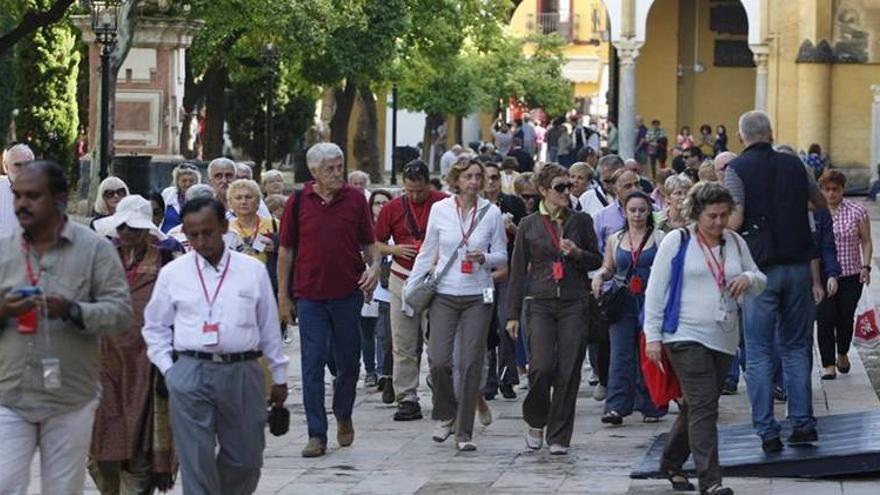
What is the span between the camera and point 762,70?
5391cm

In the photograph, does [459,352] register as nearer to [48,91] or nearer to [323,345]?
[323,345]

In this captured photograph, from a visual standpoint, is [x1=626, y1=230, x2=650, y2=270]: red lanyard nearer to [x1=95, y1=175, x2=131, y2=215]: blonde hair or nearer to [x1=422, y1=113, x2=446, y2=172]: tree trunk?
[x1=95, y1=175, x2=131, y2=215]: blonde hair

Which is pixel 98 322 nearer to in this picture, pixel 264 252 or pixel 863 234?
pixel 264 252

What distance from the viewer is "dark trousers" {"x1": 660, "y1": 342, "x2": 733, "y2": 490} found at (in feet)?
38.5

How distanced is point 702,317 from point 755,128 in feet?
7.16

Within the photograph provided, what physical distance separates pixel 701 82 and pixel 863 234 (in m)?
41.5

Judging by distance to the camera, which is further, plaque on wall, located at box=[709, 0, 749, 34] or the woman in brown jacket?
plaque on wall, located at box=[709, 0, 749, 34]

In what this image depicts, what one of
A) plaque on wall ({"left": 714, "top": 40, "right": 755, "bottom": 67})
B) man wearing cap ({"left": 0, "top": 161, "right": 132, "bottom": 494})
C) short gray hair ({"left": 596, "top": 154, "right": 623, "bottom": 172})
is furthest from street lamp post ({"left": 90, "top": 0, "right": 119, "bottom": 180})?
plaque on wall ({"left": 714, "top": 40, "right": 755, "bottom": 67})

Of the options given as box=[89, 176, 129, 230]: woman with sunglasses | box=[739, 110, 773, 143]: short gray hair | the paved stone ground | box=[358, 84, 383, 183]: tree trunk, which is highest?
box=[358, 84, 383, 183]: tree trunk

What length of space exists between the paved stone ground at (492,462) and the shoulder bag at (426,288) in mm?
913

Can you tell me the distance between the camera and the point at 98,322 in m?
8.89

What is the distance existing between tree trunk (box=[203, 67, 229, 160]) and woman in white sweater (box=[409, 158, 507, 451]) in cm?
2966

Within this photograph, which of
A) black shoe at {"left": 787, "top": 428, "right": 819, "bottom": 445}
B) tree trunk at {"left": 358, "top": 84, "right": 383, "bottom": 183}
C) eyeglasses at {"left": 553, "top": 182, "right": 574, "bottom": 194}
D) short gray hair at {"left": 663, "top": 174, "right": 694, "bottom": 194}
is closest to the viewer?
black shoe at {"left": 787, "top": 428, "right": 819, "bottom": 445}

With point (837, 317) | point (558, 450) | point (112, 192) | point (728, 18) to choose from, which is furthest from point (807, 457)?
point (728, 18)
